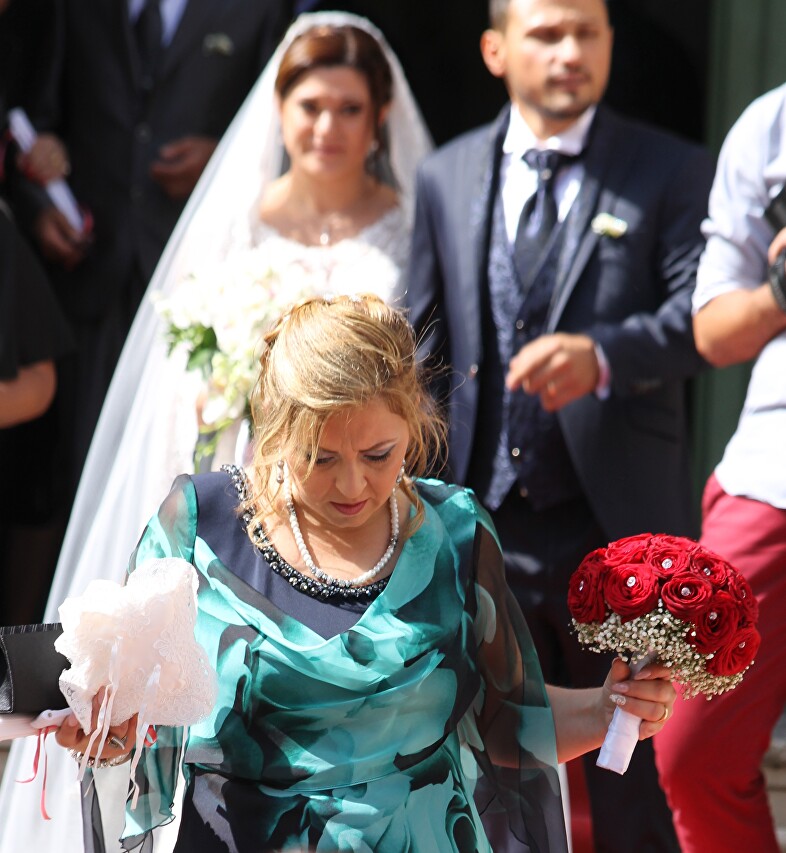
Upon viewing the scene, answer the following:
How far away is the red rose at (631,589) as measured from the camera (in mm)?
2344

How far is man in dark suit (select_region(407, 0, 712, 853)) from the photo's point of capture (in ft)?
11.8

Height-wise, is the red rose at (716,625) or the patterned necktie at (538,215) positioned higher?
the patterned necktie at (538,215)

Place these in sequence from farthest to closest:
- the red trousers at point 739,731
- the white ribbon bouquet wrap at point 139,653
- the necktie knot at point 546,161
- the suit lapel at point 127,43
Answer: the suit lapel at point 127,43 < the necktie knot at point 546,161 < the red trousers at point 739,731 < the white ribbon bouquet wrap at point 139,653

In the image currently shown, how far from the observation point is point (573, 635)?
3.62 meters

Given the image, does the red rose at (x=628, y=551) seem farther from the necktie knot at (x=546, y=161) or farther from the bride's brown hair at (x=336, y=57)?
the bride's brown hair at (x=336, y=57)

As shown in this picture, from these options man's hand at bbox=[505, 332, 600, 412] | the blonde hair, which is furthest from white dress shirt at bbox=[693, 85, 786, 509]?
the blonde hair

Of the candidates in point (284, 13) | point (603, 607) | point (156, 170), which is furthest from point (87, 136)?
point (603, 607)

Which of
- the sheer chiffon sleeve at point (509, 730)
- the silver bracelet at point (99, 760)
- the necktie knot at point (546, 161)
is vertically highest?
the necktie knot at point (546, 161)

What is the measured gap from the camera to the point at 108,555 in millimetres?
4016

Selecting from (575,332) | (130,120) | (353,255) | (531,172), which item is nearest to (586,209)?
(531,172)

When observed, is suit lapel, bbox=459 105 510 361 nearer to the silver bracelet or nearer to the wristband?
the wristband

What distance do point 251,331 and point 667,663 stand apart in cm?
151

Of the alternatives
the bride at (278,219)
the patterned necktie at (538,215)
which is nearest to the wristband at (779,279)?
the patterned necktie at (538,215)

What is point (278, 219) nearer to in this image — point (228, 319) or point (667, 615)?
point (228, 319)
